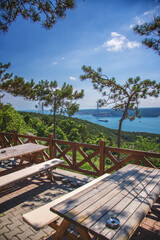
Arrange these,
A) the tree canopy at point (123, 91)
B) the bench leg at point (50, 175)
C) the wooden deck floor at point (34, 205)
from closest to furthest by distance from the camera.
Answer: the wooden deck floor at point (34, 205)
the bench leg at point (50, 175)
the tree canopy at point (123, 91)

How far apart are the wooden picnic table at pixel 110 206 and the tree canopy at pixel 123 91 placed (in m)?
4.65

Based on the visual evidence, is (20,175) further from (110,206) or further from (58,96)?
(58,96)

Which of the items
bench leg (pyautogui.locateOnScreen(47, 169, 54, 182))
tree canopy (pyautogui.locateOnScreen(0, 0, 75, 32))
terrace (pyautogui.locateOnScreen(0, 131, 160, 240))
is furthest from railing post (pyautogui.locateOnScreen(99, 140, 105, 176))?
tree canopy (pyautogui.locateOnScreen(0, 0, 75, 32))

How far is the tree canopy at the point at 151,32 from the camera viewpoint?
130 inches

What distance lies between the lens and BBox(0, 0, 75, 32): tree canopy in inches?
113

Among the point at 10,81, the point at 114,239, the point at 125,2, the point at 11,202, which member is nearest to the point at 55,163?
the point at 11,202

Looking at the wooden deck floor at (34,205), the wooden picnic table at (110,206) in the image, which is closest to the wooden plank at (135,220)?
the wooden picnic table at (110,206)

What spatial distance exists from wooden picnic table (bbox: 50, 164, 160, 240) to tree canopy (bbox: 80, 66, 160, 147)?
4.65 meters

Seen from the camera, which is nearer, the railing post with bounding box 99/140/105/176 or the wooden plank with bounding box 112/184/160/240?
the wooden plank with bounding box 112/184/160/240

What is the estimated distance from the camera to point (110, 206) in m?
1.63

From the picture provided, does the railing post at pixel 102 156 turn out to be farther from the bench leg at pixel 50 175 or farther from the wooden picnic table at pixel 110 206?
the wooden picnic table at pixel 110 206

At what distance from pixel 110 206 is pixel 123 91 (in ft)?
19.2

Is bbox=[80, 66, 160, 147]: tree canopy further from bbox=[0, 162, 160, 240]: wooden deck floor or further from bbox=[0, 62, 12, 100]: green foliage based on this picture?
bbox=[0, 62, 12, 100]: green foliage

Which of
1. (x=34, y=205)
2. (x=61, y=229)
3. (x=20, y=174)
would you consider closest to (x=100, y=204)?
(x=61, y=229)
